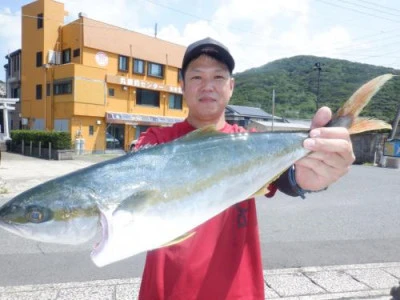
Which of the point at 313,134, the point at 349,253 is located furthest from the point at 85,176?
the point at 349,253

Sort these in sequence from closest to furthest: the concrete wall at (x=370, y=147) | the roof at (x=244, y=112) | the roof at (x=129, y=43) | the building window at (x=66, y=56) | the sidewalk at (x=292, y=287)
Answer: the sidewalk at (x=292, y=287) → the concrete wall at (x=370, y=147) → the roof at (x=129, y=43) → the building window at (x=66, y=56) → the roof at (x=244, y=112)

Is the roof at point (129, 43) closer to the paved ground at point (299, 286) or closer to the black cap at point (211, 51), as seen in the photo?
the paved ground at point (299, 286)

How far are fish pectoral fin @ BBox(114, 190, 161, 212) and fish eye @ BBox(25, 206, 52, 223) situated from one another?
0.32 metres

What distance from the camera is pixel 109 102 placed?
33.5 metres

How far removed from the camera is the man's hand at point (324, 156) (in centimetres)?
214

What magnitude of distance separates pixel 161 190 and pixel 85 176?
37 centimetres

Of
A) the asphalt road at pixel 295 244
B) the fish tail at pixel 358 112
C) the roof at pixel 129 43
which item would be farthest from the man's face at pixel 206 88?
the roof at pixel 129 43

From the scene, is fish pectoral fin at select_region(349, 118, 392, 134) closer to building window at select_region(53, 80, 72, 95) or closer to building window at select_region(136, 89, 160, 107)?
building window at select_region(53, 80, 72, 95)

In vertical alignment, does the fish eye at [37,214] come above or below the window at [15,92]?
below

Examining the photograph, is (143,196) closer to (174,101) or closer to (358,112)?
(358,112)

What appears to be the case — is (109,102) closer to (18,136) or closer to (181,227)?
(18,136)

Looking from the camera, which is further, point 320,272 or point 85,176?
point 320,272

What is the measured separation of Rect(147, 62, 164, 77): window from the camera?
120 feet

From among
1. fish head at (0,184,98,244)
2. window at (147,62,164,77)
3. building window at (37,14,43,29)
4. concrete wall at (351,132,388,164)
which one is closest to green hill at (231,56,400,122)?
concrete wall at (351,132,388,164)
